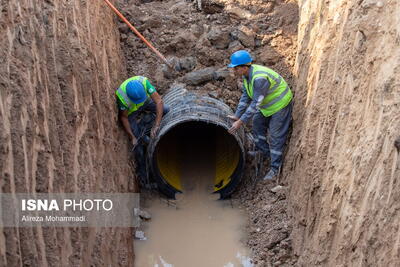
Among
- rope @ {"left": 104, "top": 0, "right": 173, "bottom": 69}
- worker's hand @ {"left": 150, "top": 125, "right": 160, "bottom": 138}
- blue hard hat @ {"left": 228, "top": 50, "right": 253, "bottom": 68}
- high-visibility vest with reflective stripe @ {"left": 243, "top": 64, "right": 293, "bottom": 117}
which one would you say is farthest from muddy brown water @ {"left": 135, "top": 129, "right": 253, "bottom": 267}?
blue hard hat @ {"left": 228, "top": 50, "right": 253, "bottom": 68}

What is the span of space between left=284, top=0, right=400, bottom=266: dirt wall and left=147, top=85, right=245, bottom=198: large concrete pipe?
3.18 ft

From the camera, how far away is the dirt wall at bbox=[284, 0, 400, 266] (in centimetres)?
397

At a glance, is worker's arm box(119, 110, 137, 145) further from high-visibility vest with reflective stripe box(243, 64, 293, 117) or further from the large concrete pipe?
high-visibility vest with reflective stripe box(243, 64, 293, 117)

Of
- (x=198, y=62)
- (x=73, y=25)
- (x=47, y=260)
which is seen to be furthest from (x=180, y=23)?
(x=47, y=260)

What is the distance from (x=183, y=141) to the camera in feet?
29.0

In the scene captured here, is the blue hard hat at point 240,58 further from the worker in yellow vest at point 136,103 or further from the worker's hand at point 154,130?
the worker's hand at point 154,130

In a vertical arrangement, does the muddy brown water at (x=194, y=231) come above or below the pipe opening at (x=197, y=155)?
below

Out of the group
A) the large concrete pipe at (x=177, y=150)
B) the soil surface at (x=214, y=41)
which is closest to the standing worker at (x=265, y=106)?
the large concrete pipe at (x=177, y=150)

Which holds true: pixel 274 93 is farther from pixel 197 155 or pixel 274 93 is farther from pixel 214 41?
pixel 197 155

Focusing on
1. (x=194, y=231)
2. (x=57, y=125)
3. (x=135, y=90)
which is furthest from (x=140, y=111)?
(x=57, y=125)

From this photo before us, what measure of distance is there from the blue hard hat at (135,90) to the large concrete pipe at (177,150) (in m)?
0.61

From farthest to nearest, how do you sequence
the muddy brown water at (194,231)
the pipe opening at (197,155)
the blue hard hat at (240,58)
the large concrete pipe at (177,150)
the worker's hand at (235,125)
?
the pipe opening at (197,155) → the large concrete pipe at (177,150) → the worker's hand at (235,125) → the blue hard hat at (240,58) → the muddy brown water at (194,231)

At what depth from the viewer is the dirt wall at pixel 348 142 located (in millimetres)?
3973

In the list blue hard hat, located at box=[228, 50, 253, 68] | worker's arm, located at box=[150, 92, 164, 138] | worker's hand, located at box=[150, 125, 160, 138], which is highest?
blue hard hat, located at box=[228, 50, 253, 68]
